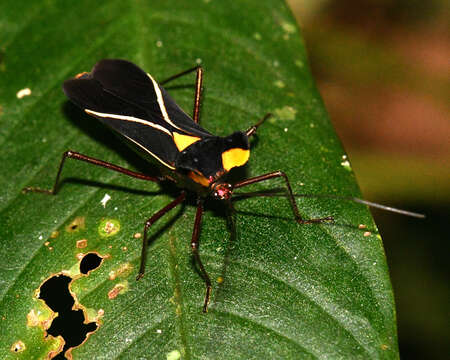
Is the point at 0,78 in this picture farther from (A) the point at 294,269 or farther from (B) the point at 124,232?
(A) the point at 294,269

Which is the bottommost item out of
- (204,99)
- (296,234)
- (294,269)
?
(294,269)

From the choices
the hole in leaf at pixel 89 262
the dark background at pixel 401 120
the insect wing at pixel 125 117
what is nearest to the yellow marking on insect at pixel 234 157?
the insect wing at pixel 125 117

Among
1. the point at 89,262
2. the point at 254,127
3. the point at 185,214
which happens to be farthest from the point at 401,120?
the point at 89,262

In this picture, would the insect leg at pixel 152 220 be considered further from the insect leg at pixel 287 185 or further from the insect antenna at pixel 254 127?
the insect antenna at pixel 254 127

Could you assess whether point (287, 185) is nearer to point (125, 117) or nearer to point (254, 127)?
point (254, 127)

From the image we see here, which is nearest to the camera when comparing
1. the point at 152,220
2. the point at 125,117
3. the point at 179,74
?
the point at 152,220

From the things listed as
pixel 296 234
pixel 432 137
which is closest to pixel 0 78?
pixel 296 234
